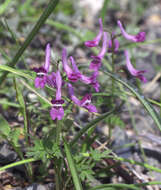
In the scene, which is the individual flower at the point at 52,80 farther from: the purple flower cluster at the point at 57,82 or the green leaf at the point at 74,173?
the green leaf at the point at 74,173

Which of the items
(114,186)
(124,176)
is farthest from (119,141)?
(114,186)

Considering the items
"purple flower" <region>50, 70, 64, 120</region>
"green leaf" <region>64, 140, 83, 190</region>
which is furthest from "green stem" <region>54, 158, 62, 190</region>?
"purple flower" <region>50, 70, 64, 120</region>

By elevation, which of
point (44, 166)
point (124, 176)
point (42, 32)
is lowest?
point (124, 176)

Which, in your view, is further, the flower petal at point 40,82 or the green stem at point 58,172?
the green stem at point 58,172

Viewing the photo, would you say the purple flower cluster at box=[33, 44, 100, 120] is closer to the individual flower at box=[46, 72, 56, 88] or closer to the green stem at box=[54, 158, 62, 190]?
the individual flower at box=[46, 72, 56, 88]

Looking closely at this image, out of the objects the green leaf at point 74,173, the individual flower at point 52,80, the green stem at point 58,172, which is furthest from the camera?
the green stem at point 58,172

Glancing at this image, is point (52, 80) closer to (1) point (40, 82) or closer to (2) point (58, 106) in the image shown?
(1) point (40, 82)

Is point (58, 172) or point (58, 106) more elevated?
point (58, 106)

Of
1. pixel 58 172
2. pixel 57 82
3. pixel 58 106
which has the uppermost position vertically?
pixel 57 82

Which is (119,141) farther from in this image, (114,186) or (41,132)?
(114,186)

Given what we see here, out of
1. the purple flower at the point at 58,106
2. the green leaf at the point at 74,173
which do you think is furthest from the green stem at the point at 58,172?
the purple flower at the point at 58,106

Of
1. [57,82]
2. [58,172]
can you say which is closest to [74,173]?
[58,172]
